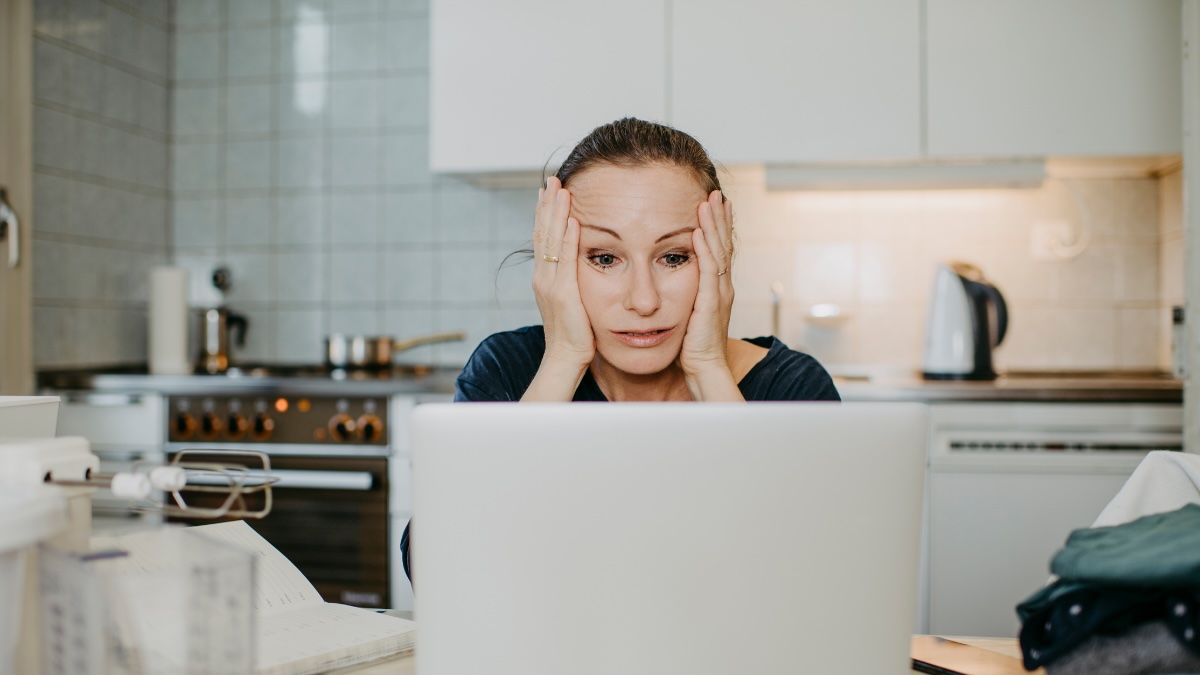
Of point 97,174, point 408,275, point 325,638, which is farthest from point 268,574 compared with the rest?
point 97,174

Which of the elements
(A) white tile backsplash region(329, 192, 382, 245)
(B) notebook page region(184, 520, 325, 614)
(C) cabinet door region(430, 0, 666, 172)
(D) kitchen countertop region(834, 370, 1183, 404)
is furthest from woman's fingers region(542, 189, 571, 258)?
(A) white tile backsplash region(329, 192, 382, 245)

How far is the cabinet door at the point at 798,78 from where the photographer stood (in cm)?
244

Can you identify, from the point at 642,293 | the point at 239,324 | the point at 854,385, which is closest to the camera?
the point at 642,293

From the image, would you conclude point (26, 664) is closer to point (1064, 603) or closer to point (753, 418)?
point (753, 418)

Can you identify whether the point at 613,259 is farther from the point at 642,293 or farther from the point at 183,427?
the point at 183,427

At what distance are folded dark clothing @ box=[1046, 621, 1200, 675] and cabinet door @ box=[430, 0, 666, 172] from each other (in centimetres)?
203

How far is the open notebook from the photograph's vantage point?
2.40ft

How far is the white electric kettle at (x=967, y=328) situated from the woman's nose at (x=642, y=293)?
1.44 m

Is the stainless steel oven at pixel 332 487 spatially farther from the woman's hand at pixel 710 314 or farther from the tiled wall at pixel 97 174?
Answer: the woman's hand at pixel 710 314

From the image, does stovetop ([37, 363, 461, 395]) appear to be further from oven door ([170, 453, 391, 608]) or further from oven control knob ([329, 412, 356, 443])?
oven door ([170, 453, 391, 608])

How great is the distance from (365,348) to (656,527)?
7.85 feet

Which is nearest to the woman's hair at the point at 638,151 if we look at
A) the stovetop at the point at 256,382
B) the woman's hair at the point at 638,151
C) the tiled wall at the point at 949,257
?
the woman's hair at the point at 638,151

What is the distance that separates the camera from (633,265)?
124 centimetres

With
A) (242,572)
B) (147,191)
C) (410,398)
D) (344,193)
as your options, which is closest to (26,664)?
(242,572)
